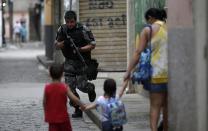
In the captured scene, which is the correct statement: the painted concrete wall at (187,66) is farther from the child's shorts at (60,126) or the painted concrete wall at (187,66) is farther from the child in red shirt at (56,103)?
the child's shorts at (60,126)

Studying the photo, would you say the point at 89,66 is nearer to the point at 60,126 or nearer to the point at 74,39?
the point at 74,39

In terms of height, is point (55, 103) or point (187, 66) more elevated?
point (187, 66)

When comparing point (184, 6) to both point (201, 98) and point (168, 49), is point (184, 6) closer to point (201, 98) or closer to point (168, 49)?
point (168, 49)

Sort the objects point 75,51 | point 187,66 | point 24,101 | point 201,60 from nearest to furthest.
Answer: point 201,60
point 187,66
point 75,51
point 24,101

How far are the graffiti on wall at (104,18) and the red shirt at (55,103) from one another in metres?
15.2

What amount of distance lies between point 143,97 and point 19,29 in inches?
1708

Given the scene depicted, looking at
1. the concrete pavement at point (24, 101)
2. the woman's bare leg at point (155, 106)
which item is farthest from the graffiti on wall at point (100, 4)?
the woman's bare leg at point (155, 106)

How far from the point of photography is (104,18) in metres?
24.5

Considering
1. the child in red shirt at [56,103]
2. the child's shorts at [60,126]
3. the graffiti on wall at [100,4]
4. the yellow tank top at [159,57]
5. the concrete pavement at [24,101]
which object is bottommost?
the concrete pavement at [24,101]

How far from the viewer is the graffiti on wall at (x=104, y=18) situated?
24391 millimetres

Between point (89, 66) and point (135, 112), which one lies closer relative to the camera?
point (89, 66)

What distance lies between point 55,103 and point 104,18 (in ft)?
51.1

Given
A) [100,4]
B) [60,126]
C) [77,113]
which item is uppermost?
[100,4]

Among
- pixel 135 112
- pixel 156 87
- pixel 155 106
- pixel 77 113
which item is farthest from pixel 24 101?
pixel 156 87
